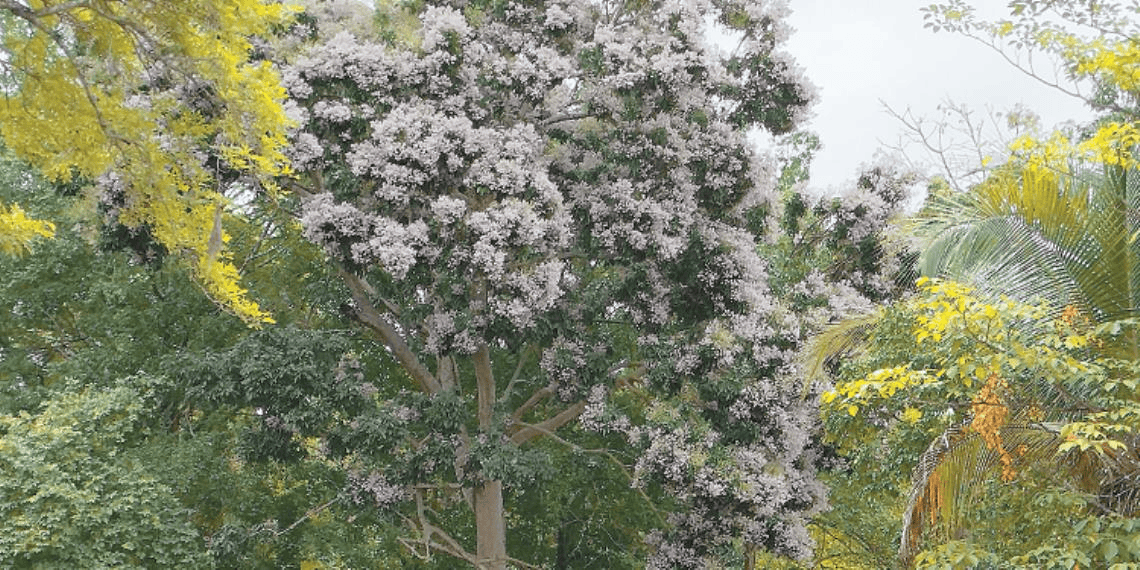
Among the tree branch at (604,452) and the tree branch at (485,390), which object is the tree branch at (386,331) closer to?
the tree branch at (485,390)

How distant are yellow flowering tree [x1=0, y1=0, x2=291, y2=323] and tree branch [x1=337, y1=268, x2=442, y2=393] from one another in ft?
13.6

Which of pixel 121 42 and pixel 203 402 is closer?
pixel 121 42

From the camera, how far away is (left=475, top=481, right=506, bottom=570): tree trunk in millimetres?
11695

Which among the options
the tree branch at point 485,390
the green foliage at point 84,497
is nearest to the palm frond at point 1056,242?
the tree branch at point 485,390

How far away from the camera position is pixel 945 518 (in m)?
6.11

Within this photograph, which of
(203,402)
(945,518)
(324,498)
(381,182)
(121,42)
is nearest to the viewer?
(945,518)

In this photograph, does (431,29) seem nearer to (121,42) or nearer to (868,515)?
(121,42)

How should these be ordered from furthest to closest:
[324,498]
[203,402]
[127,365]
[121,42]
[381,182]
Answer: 1. [324,498]
2. [127,365]
3. [203,402]
4. [381,182]
5. [121,42]

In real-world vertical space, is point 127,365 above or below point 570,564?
above

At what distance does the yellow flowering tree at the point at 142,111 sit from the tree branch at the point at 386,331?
4.14 m

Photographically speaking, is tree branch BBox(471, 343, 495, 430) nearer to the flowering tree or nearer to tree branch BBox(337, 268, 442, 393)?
the flowering tree

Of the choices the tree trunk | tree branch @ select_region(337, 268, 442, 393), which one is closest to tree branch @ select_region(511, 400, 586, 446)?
the tree trunk

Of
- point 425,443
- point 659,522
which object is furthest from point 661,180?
point 659,522

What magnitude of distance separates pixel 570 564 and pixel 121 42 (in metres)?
9.46
